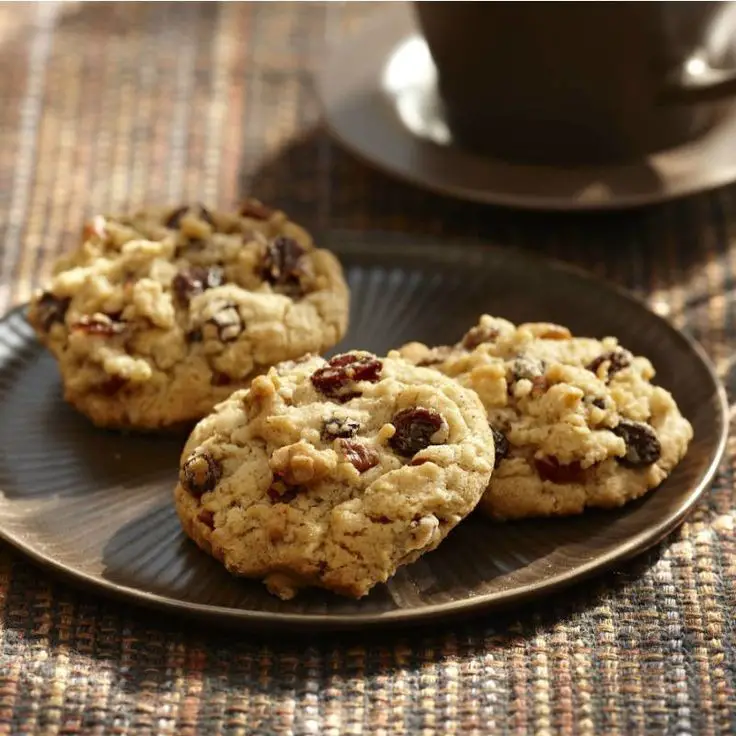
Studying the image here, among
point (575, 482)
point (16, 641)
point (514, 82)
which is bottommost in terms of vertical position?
point (16, 641)

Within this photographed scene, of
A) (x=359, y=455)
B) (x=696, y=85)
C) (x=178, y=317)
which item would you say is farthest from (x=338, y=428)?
(x=696, y=85)

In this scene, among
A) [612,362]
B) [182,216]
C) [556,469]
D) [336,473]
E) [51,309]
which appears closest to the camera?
[336,473]

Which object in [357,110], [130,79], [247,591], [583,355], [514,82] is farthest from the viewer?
[130,79]

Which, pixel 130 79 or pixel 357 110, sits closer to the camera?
pixel 357 110

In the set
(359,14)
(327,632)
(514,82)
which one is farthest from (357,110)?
(327,632)

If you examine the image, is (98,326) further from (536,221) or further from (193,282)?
(536,221)

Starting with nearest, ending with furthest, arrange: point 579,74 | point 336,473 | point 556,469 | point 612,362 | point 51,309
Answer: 1. point 336,473
2. point 556,469
3. point 612,362
4. point 51,309
5. point 579,74

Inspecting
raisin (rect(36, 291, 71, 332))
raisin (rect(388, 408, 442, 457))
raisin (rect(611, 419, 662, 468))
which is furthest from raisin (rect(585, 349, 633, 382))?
raisin (rect(36, 291, 71, 332))

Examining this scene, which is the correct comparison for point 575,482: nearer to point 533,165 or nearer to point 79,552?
point 79,552
